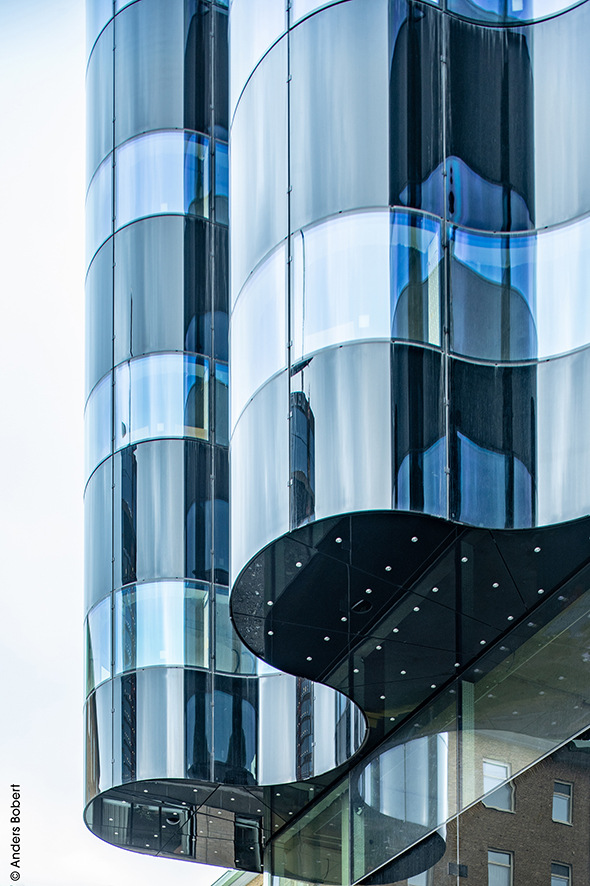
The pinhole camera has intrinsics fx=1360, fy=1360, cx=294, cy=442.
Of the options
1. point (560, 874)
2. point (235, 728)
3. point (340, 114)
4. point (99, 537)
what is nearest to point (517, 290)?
point (340, 114)

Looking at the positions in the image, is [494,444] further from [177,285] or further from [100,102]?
[100,102]

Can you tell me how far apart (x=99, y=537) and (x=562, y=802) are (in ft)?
30.9

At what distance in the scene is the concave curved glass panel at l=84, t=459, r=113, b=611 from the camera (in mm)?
20484

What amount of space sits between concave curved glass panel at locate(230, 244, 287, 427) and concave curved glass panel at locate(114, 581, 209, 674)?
19.2 ft

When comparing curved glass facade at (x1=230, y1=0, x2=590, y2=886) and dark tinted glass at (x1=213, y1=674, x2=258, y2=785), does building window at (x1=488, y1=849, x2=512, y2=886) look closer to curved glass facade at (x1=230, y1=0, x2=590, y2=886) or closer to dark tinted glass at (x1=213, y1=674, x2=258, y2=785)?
curved glass facade at (x1=230, y1=0, x2=590, y2=886)

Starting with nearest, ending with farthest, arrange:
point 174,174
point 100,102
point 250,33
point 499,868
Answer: point 499,868
point 250,33
point 174,174
point 100,102

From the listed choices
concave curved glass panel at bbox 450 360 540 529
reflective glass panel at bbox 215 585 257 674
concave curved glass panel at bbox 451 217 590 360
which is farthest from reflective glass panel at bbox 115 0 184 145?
concave curved glass panel at bbox 450 360 540 529

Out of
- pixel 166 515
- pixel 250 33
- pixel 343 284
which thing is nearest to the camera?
pixel 343 284

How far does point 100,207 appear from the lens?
836 inches

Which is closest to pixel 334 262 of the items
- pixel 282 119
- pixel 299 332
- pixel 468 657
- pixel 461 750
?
pixel 299 332

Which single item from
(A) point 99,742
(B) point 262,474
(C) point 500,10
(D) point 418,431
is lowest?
(A) point 99,742

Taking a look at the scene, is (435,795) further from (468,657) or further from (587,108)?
(587,108)

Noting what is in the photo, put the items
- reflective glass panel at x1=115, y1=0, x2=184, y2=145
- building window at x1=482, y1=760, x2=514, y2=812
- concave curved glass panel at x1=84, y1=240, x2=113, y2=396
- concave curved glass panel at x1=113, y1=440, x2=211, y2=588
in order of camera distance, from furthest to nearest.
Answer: concave curved glass panel at x1=84, y1=240, x2=113, y2=396 → reflective glass panel at x1=115, y1=0, x2=184, y2=145 → concave curved glass panel at x1=113, y1=440, x2=211, y2=588 → building window at x1=482, y1=760, x2=514, y2=812

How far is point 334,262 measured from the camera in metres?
12.8
